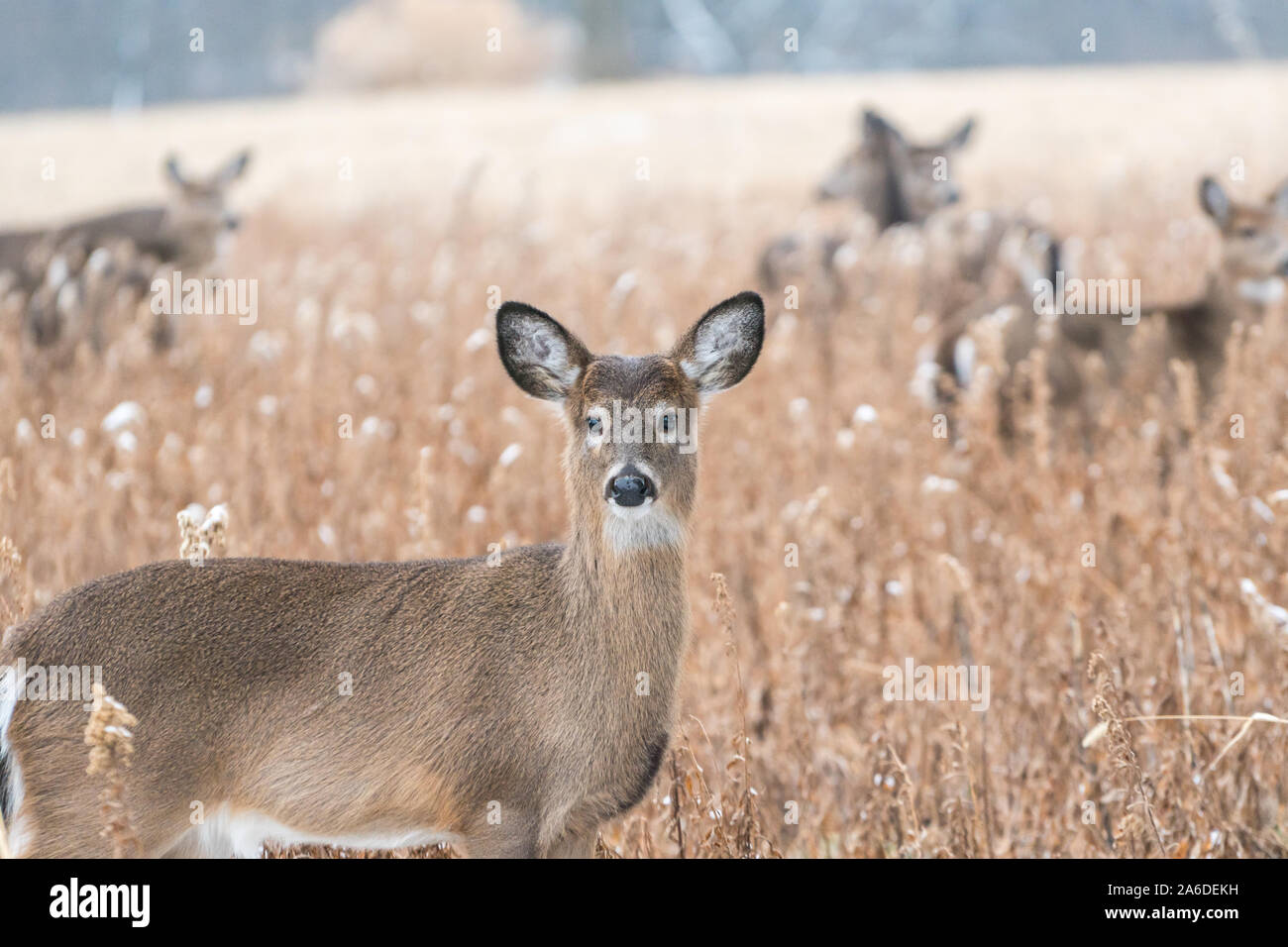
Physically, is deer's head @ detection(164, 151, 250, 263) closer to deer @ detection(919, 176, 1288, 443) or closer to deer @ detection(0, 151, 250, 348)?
deer @ detection(0, 151, 250, 348)

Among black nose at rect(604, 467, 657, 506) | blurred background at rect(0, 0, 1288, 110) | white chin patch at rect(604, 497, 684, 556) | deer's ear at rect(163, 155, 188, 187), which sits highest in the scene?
blurred background at rect(0, 0, 1288, 110)

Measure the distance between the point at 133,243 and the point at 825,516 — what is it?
722cm

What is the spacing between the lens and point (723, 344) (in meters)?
3.79

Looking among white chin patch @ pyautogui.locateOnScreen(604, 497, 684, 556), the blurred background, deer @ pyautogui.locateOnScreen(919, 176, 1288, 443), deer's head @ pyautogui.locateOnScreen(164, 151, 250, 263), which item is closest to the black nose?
white chin patch @ pyautogui.locateOnScreen(604, 497, 684, 556)

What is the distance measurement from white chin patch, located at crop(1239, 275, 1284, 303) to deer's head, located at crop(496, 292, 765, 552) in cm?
602

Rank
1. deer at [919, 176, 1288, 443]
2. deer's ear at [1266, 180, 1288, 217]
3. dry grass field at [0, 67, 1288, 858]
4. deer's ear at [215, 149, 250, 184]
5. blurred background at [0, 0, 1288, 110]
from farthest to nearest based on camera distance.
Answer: blurred background at [0, 0, 1288, 110]
deer's ear at [215, 149, 250, 184]
deer's ear at [1266, 180, 1288, 217]
deer at [919, 176, 1288, 443]
dry grass field at [0, 67, 1288, 858]

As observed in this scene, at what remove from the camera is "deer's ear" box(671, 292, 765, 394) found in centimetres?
372

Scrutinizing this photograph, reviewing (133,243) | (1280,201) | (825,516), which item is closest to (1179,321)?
(1280,201)

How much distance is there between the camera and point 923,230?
1232cm

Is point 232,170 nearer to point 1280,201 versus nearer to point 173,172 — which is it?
point 173,172

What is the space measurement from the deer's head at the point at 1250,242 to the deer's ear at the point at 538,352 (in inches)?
244

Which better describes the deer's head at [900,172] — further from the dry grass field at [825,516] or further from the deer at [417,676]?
the deer at [417,676]
